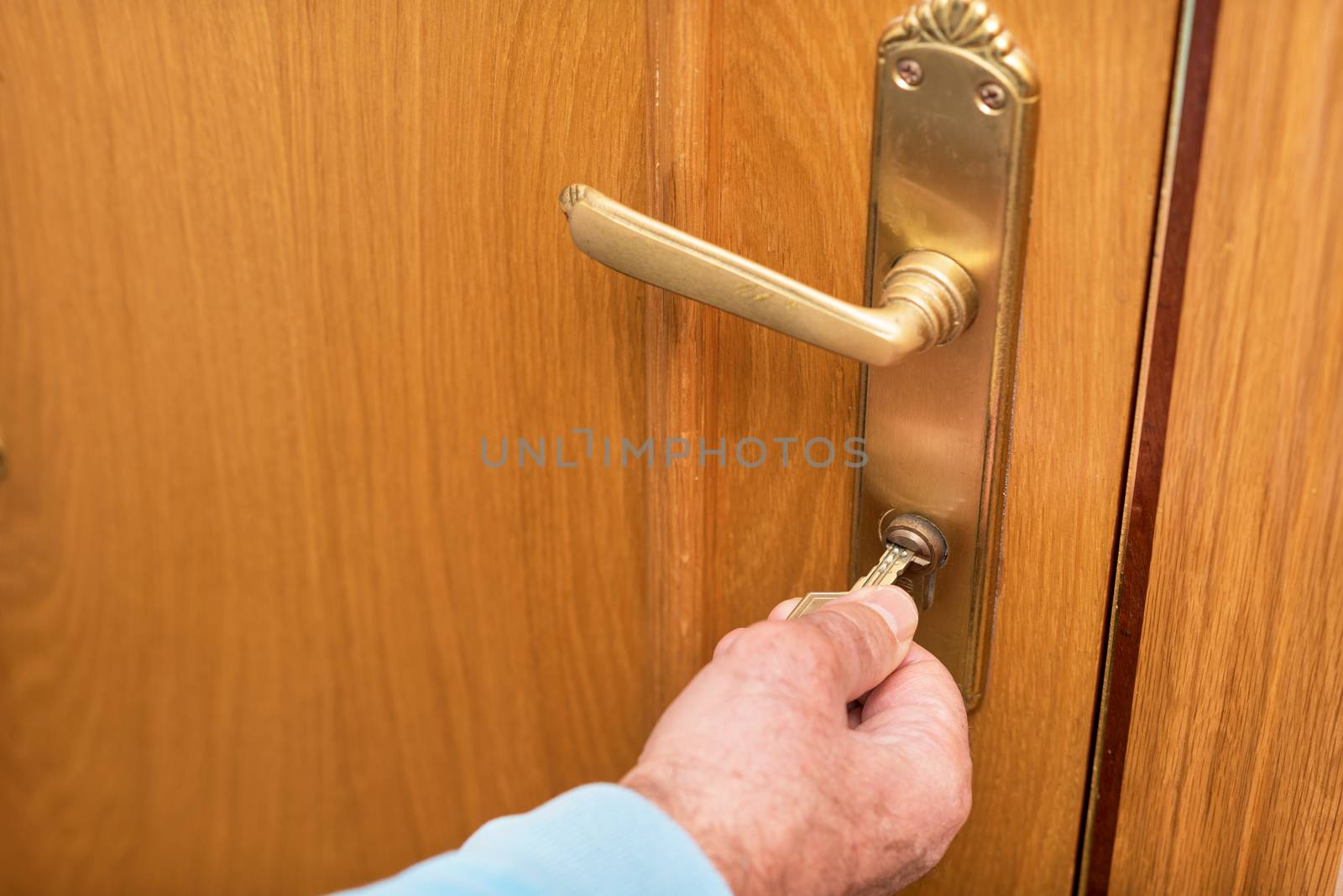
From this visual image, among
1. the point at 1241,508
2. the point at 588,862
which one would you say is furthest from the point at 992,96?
the point at 588,862

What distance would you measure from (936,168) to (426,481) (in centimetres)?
26

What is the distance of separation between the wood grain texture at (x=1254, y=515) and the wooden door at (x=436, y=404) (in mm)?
19

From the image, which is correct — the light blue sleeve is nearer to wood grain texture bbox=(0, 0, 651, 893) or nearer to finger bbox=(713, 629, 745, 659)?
finger bbox=(713, 629, 745, 659)

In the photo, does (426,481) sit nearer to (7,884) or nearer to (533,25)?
(533,25)

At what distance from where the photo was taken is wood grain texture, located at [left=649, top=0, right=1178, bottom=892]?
0.31 metres

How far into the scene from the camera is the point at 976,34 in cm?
31

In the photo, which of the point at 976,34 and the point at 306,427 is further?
the point at 306,427

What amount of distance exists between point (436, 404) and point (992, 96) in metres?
0.26

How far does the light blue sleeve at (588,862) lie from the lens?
0.32 m

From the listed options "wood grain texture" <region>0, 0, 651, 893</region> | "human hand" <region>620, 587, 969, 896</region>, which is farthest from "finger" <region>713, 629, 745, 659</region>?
"wood grain texture" <region>0, 0, 651, 893</region>

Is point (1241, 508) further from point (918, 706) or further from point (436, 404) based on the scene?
point (436, 404)

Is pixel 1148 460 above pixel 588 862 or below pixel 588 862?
above

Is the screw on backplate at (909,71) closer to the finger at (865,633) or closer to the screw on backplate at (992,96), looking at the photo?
the screw on backplate at (992,96)

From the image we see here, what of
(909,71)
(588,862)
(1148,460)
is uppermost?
(909,71)
